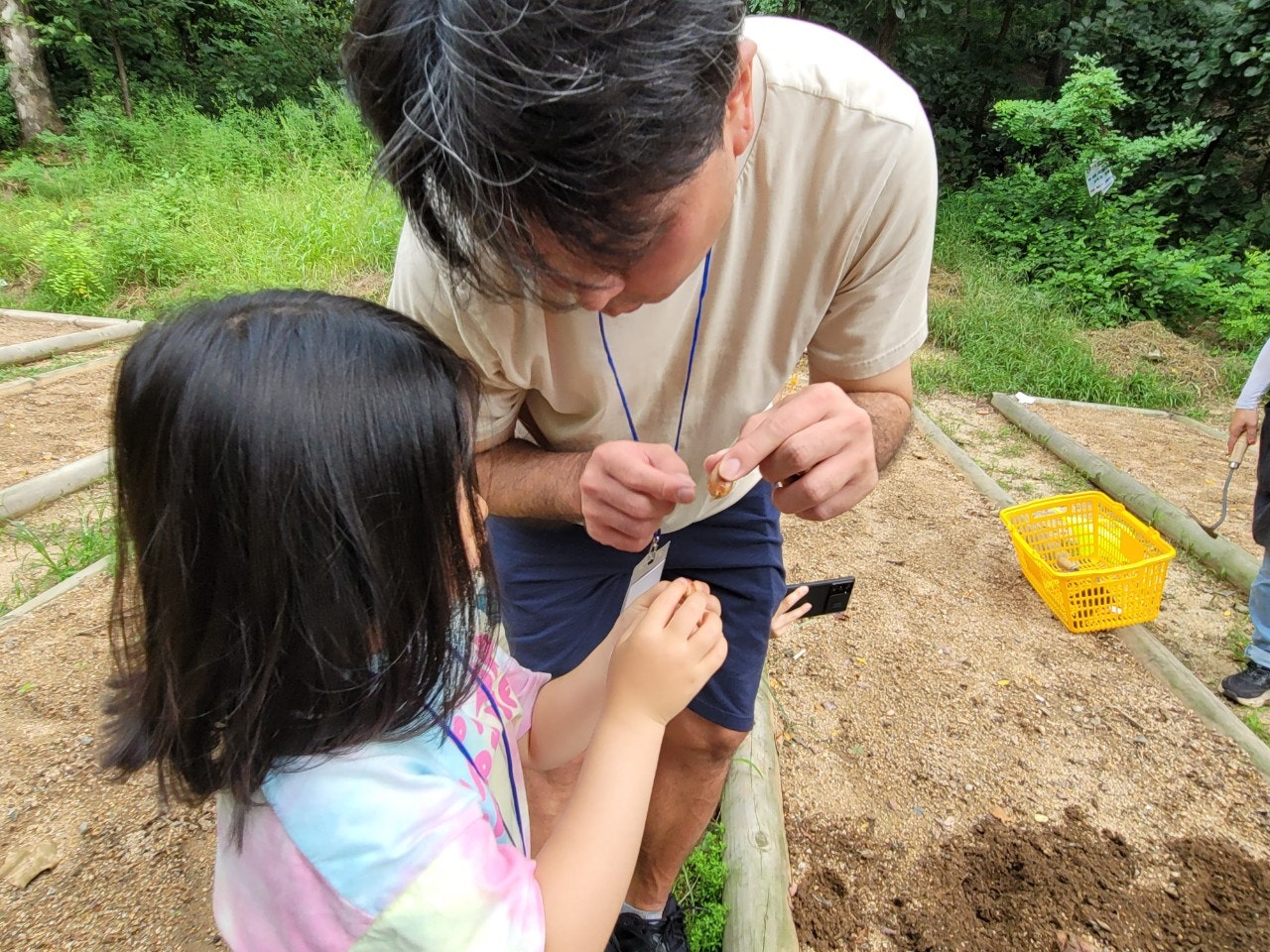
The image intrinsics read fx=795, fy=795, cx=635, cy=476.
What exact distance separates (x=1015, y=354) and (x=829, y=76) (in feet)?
18.8

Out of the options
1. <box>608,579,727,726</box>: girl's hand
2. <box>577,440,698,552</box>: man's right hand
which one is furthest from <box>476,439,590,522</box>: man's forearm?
<box>608,579,727,726</box>: girl's hand

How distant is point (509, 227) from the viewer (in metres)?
0.92

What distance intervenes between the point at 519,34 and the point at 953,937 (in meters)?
2.21

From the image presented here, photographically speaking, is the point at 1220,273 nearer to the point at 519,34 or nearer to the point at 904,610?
the point at 904,610

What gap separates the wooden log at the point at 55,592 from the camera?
9.29 ft

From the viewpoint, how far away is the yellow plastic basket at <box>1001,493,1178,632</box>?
3.13 meters

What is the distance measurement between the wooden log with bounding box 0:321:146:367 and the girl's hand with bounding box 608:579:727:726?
4926 mm

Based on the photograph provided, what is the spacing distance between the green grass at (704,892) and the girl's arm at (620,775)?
3.23 feet

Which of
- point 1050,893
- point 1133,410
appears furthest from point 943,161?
point 1050,893

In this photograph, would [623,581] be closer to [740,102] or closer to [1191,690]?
[740,102]

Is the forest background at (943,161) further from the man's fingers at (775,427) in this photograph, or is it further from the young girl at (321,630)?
the young girl at (321,630)

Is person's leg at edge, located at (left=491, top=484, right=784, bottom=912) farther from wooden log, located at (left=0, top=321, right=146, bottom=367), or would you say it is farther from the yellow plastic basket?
→ wooden log, located at (left=0, top=321, right=146, bottom=367)

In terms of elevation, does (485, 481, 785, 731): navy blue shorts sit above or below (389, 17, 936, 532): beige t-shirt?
below

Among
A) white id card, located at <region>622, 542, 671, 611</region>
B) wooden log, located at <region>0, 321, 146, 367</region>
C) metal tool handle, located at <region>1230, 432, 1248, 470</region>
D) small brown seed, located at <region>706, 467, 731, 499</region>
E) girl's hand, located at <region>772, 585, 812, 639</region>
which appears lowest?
wooden log, located at <region>0, 321, 146, 367</region>
